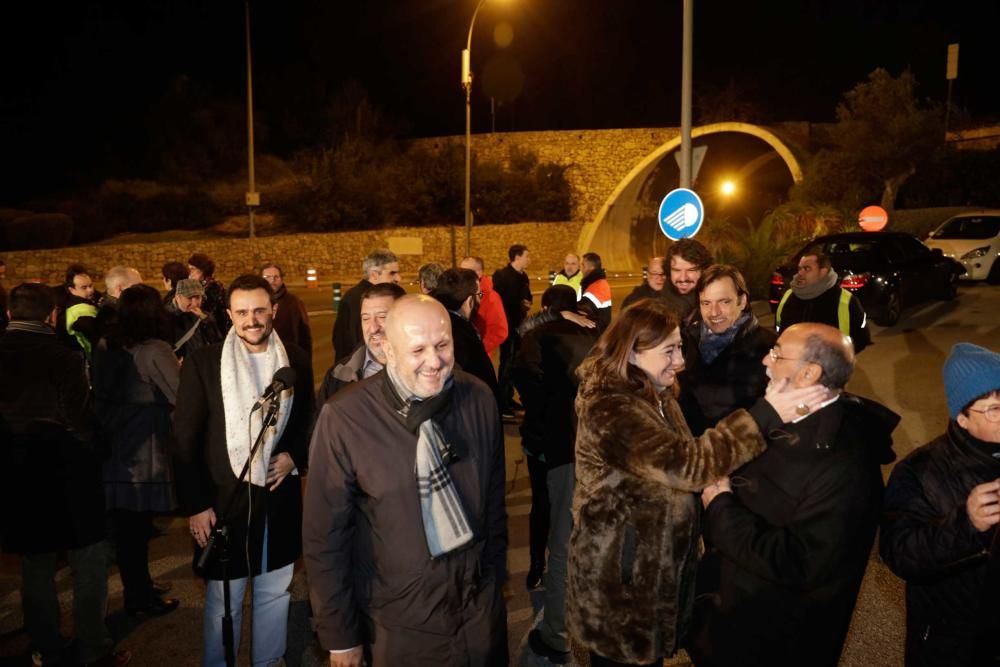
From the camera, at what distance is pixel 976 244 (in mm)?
18688

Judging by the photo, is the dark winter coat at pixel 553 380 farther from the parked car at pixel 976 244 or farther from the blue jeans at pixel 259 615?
the parked car at pixel 976 244

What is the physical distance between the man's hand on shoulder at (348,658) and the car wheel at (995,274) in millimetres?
20326

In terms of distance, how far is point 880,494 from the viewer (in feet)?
8.11

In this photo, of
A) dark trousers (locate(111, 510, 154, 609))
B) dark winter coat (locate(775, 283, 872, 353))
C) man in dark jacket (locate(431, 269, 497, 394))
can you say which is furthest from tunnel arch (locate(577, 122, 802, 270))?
dark trousers (locate(111, 510, 154, 609))

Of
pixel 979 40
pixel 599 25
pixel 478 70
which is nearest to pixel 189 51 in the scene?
pixel 478 70

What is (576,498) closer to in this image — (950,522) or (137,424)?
(950,522)

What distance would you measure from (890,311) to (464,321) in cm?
1147

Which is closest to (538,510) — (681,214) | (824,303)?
(824,303)

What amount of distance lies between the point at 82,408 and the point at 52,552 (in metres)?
0.71

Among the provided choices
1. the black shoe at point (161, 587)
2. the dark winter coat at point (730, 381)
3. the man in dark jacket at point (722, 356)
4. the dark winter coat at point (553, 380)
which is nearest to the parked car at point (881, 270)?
the man in dark jacket at point (722, 356)

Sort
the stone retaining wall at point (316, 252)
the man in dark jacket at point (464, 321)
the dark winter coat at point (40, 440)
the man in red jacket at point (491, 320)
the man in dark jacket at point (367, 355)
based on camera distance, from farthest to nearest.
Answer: the stone retaining wall at point (316, 252) → the man in red jacket at point (491, 320) → the man in dark jacket at point (464, 321) → the man in dark jacket at point (367, 355) → the dark winter coat at point (40, 440)

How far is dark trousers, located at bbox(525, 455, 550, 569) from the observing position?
4.73 meters

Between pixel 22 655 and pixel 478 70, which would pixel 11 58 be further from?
pixel 22 655

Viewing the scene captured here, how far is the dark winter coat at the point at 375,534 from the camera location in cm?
252
